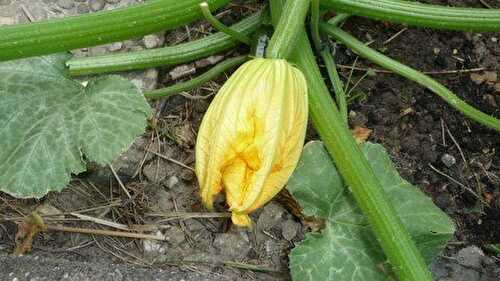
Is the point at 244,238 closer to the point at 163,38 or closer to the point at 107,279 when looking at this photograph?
the point at 107,279

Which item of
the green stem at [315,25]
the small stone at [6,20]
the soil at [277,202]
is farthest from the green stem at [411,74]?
the small stone at [6,20]

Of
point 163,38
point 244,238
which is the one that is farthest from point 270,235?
point 163,38

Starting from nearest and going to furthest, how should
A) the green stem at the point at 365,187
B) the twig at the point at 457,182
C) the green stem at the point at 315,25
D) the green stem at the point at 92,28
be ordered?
the green stem at the point at 92,28
the green stem at the point at 365,187
the green stem at the point at 315,25
the twig at the point at 457,182

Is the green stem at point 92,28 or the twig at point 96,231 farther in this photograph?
the twig at point 96,231

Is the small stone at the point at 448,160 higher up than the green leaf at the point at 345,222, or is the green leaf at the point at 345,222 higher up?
the green leaf at the point at 345,222

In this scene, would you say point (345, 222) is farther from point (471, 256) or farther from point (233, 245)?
point (471, 256)

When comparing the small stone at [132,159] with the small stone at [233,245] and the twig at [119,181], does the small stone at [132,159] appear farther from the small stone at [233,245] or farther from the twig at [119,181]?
the small stone at [233,245]

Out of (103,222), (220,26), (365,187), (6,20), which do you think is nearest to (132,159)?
(103,222)
